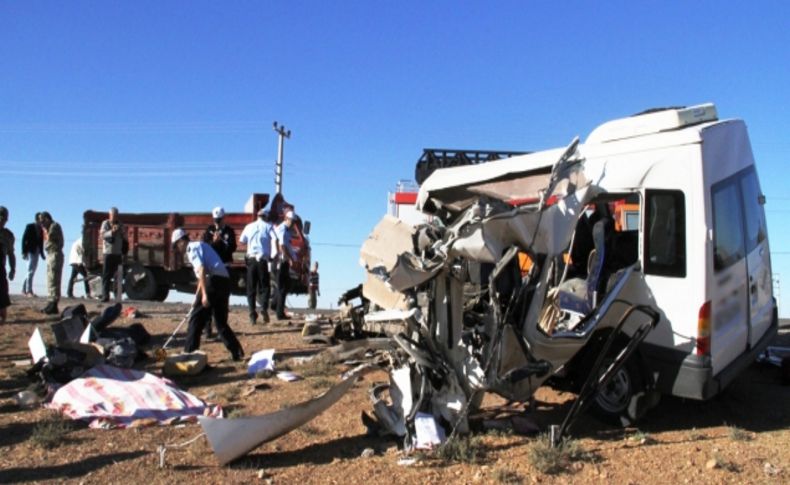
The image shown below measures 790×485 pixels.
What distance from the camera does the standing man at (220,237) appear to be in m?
8.66

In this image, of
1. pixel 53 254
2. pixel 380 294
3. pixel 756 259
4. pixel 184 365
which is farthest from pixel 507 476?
pixel 53 254

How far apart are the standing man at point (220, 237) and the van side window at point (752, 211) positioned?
20.3ft

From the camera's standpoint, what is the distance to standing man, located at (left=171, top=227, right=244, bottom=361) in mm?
7270

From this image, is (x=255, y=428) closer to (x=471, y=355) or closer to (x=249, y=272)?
(x=471, y=355)

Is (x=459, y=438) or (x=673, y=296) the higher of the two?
(x=673, y=296)

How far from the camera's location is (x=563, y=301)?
5.41 metres

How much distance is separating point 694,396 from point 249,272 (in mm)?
7063

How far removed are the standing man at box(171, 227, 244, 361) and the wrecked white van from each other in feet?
8.29

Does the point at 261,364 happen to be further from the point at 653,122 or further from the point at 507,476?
the point at 653,122

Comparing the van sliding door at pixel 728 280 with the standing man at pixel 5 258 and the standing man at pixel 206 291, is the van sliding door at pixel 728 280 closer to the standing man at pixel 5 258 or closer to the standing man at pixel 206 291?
the standing man at pixel 206 291

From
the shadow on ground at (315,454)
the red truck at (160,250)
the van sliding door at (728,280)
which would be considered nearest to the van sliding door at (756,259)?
the van sliding door at (728,280)

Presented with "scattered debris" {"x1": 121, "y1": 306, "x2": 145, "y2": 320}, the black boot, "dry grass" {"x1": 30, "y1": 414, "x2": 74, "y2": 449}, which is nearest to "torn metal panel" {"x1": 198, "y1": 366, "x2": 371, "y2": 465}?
"dry grass" {"x1": 30, "y1": 414, "x2": 74, "y2": 449}

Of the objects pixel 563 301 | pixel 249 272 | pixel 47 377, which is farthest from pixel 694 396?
pixel 249 272

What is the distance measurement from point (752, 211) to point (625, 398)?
2.21 metres
